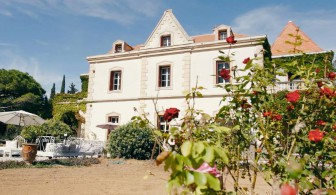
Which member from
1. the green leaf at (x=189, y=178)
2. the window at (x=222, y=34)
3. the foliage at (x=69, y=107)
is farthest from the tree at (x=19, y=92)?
the green leaf at (x=189, y=178)

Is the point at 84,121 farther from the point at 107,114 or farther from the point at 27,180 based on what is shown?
the point at 27,180

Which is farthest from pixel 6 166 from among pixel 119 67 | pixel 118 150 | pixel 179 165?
pixel 119 67

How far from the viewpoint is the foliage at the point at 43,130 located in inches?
568

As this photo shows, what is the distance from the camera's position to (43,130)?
48.4 feet

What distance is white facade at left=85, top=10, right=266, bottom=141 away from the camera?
1579cm

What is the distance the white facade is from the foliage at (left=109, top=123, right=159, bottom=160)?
3.24 m

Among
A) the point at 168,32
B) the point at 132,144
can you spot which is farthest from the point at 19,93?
the point at 132,144

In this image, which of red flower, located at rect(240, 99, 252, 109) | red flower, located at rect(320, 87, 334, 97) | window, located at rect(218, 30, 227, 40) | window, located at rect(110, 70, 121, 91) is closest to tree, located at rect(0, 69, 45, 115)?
window, located at rect(110, 70, 121, 91)

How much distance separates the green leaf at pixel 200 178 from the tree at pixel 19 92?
34.4 metres

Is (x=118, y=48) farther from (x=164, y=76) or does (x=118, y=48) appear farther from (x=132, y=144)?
(x=132, y=144)

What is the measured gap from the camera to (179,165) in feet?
3.43

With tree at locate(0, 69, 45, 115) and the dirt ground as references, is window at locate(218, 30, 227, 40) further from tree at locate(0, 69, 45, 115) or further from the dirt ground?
tree at locate(0, 69, 45, 115)

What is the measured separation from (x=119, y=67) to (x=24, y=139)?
296 inches

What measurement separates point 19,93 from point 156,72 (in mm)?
25055
